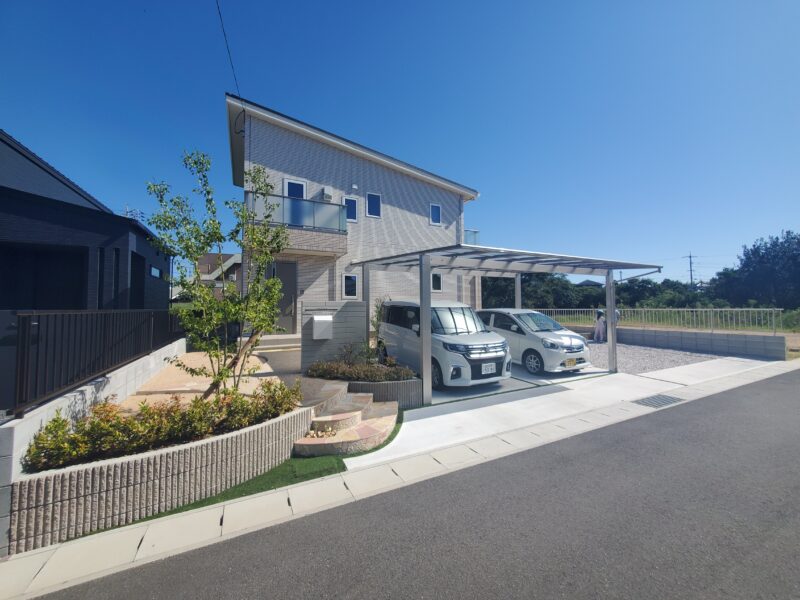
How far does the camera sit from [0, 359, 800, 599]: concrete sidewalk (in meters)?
2.30

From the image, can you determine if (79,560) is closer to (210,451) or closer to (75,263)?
(210,451)

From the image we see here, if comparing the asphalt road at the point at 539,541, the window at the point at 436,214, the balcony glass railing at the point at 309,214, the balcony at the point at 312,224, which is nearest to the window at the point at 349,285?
the balcony at the point at 312,224

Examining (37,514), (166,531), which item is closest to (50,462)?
(37,514)

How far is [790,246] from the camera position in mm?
26516

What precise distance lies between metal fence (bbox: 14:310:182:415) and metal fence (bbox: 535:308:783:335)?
54.0 ft

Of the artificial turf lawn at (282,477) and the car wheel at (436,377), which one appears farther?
the car wheel at (436,377)

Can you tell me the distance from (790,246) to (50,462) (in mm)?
41412

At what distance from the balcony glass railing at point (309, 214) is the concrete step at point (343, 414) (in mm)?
6645

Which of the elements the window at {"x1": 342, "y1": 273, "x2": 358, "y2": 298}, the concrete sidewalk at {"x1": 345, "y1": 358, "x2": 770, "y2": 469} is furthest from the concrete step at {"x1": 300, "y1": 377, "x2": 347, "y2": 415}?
the window at {"x1": 342, "y1": 273, "x2": 358, "y2": 298}

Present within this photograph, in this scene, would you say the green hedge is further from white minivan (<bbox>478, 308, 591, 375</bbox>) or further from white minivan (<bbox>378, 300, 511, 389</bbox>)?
white minivan (<bbox>478, 308, 591, 375</bbox>)

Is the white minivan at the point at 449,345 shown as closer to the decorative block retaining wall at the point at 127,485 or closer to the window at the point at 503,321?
the window at the point at 503,321

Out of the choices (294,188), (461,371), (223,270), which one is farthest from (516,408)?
(294,188)

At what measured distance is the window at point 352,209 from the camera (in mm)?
12742

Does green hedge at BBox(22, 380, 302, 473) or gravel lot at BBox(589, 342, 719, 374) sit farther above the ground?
green hedge at BBox(22, 380, 302, 473)
